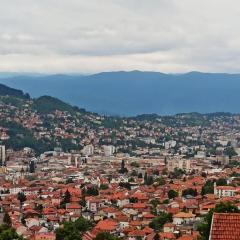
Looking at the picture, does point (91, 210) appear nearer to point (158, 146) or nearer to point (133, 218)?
point (133, 218)

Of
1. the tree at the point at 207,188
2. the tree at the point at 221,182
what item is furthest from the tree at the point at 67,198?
the tree at the point at 221,182

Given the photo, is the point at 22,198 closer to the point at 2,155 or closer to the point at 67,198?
the point at 67,198

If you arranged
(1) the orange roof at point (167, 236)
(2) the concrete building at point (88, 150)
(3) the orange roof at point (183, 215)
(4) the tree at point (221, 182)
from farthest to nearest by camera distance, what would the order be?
(2) the concrete building at point (88, 150) → (4) the tree at point (221, 182) → (3) the orange roof at point (183, 215) → (1) the orange roof at point (167, 236)

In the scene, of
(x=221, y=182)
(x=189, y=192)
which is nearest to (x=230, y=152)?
(x=221, y=182)

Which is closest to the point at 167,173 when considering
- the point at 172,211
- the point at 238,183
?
the point at 238,183

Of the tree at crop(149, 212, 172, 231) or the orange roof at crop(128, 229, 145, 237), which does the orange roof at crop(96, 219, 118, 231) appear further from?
the tree at crop(149, 212, 172, 231)

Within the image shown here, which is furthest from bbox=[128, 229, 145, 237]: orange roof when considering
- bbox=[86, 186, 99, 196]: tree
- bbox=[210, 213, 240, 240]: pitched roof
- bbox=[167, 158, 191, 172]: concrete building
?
bbox=[167, 158, 191, 172]: concrete building

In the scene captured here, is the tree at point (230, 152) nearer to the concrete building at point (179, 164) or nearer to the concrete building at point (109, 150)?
the concrete building at point (109, 150)
